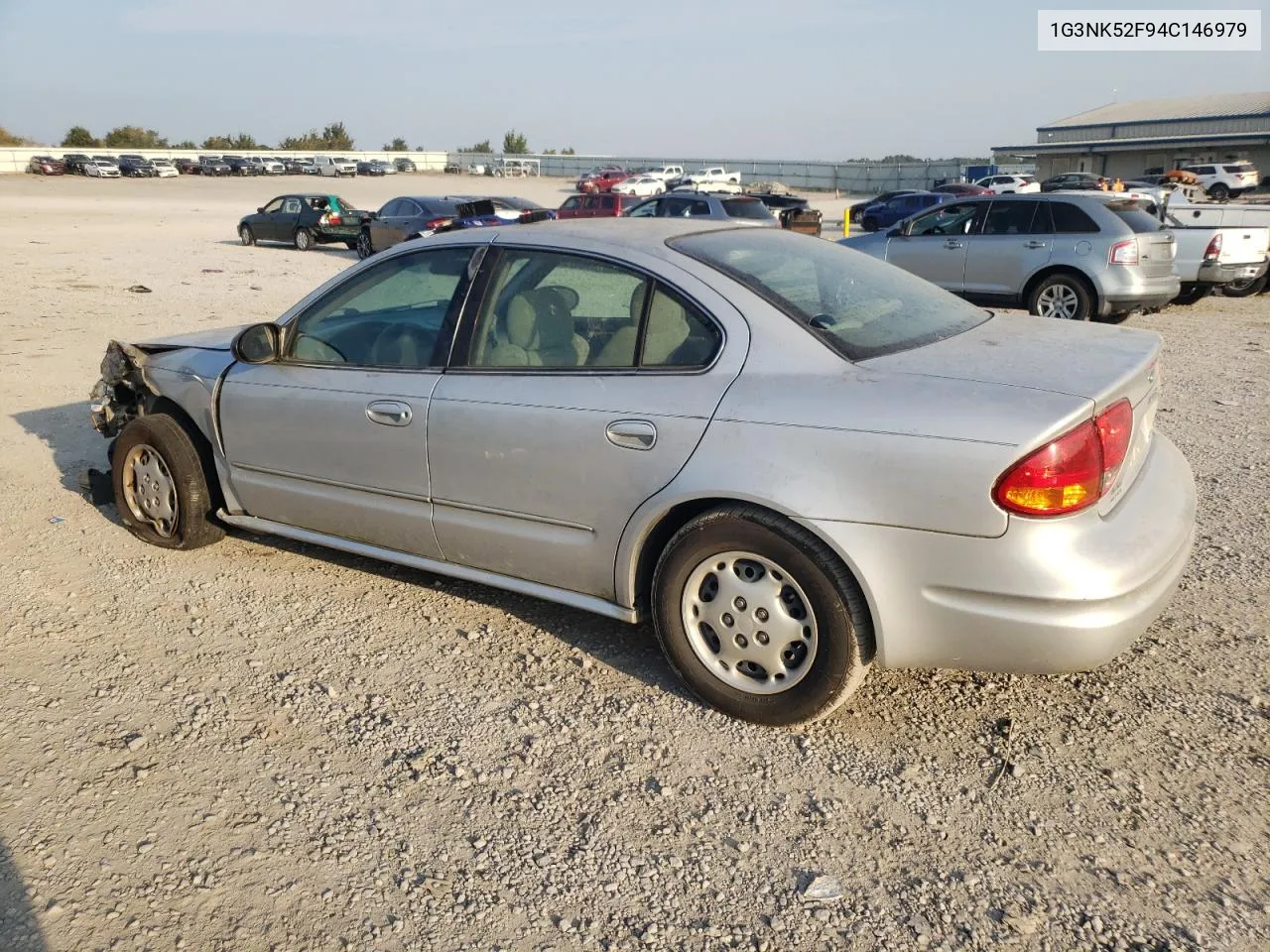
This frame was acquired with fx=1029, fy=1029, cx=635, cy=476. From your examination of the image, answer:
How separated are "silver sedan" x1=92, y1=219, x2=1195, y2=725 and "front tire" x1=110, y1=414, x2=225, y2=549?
1.21 feet

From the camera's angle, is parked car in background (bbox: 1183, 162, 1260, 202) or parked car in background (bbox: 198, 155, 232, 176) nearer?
parked car in background (bbox: 1183, 162, 1260, 202)

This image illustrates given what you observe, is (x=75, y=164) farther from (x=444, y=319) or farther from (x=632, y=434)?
(x=632, y=434)

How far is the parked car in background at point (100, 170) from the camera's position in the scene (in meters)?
66.2

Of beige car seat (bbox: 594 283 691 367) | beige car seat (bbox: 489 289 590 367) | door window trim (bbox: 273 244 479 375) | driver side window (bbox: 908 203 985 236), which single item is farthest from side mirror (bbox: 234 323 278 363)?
driver side window (bbox: 908 203 985 236)

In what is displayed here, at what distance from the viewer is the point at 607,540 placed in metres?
3.59

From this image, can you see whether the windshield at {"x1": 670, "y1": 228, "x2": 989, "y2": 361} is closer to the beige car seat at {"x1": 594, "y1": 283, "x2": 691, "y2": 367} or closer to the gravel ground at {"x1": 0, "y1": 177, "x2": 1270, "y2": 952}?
the beige car seat at {"x1": 594, "y1": 283, "x2": 691, "y2": 367}

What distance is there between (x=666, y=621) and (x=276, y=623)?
1790 millimetres

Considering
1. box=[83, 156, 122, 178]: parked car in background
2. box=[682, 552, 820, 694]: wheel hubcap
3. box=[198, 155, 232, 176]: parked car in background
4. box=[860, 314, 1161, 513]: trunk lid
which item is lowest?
Result: box=[682, 552, 820, 694]: wheel hubcap

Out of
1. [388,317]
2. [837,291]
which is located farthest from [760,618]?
[388,317]

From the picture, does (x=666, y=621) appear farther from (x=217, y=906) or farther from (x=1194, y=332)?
(x=1194, y=332)

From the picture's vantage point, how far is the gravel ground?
8.50 ft

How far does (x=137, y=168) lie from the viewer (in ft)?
222

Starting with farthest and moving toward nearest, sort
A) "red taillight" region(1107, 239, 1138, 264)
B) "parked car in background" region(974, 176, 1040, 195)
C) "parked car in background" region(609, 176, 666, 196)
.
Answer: "parked car in background" region(609, 176, 666, 196) → "parked car in background" region(974, 176, 1040, 195) → "red taillight" region(1107, 239, 1138, 264)

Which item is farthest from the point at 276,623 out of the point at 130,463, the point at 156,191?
the point at 156,191
